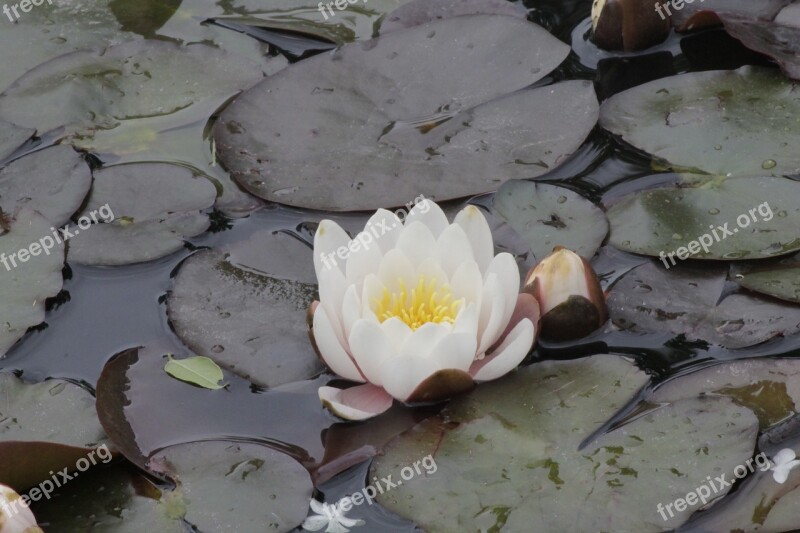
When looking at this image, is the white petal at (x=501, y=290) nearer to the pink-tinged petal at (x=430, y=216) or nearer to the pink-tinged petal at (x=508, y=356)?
the pink-tinged petal at (x=508, y=356)

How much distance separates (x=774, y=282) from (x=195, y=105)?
2369 mm

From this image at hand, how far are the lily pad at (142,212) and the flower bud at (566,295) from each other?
4.18 ft

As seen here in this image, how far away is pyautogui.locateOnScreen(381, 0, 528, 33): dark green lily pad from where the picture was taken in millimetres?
4230

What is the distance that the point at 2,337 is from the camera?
306 cm

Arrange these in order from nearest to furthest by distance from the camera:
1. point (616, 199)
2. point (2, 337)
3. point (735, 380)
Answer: point (735, 380), point (2, 337), point (616, 199)

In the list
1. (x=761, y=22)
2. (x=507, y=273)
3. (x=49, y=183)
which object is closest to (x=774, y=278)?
(x=507, y=273)

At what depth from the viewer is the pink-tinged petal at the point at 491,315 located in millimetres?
2787

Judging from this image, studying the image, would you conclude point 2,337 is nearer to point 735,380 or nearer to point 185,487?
point 185,487

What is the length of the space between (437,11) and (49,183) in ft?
6.01

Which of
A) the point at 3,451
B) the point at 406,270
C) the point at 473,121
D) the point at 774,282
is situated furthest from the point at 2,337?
the point at 774,282

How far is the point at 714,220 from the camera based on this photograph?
3.32 m

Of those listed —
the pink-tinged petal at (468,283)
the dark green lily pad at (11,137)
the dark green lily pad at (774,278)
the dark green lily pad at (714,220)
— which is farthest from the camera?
the dark green lily pad at (11,137)

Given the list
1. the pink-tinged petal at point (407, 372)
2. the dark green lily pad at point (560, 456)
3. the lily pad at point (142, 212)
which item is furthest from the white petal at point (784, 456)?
the lily pad at point (142, 212)

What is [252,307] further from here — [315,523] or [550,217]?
[550,217]
